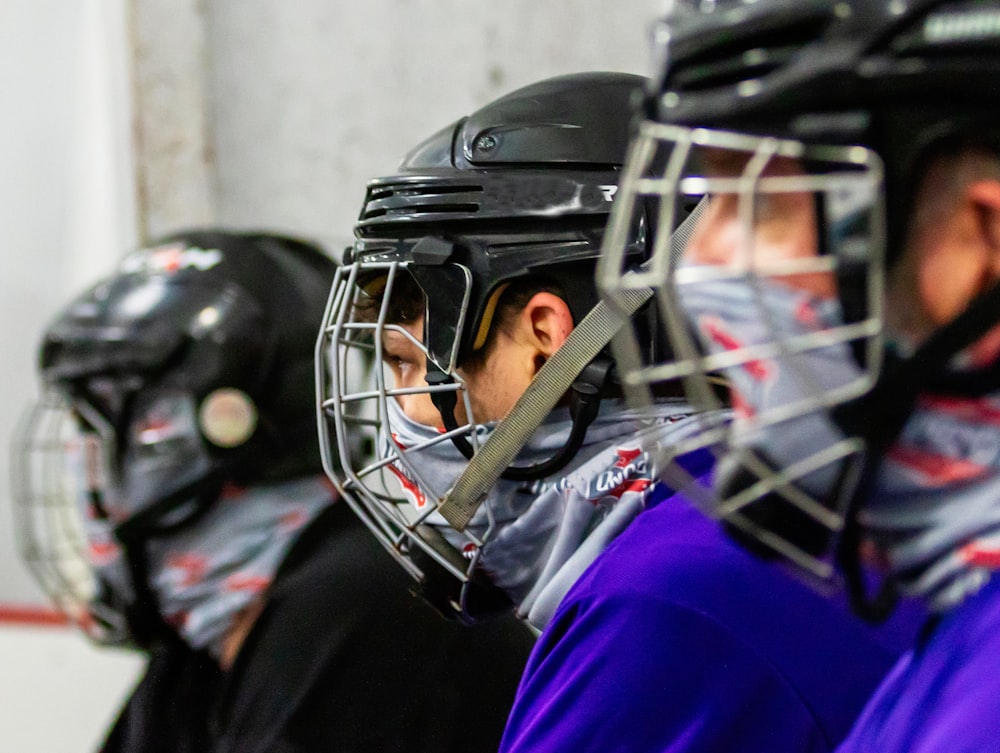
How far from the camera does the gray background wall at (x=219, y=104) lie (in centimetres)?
233

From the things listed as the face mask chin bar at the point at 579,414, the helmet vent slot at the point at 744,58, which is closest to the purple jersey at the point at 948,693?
the helmet vent slot at the point at 744,58

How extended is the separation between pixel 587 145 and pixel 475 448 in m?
0.31

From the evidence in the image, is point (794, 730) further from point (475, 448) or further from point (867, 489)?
point (475, 448)

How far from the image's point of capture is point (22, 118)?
2904 millimetres

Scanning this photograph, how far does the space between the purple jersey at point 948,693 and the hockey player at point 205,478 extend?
39.5 inches

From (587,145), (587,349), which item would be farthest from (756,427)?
(587,145)

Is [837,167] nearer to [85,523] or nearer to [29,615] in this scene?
[85,523]

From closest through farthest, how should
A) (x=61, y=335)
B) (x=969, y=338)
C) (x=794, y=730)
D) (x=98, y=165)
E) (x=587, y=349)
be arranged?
(x=969, y=338) < (x=794, y=730) < (x=587, y=349) < (x=61, y=335) < (x=98, y=165)

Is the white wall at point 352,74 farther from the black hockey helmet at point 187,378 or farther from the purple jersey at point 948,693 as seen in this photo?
the purple jersey at point 948,693

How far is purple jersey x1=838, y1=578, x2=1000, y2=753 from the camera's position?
22.9 inches

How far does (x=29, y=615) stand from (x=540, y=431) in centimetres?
220

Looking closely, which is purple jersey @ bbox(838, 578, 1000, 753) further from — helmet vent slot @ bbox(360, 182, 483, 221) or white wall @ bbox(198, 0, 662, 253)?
white wall @ bbox(198, 0, 662, 253)

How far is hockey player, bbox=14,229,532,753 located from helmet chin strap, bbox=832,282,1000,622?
41.4 inches

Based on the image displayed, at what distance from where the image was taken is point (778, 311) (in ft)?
2.10
